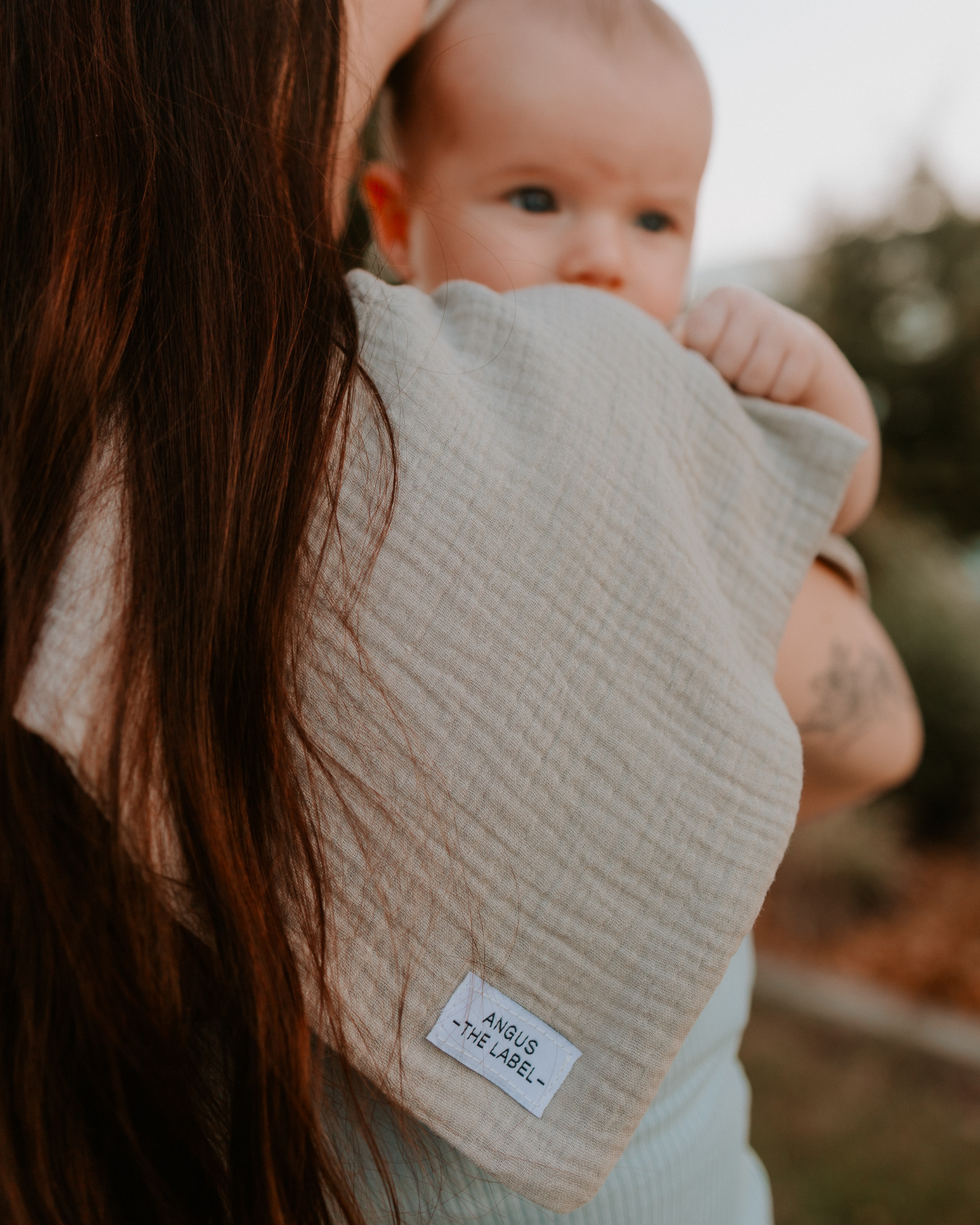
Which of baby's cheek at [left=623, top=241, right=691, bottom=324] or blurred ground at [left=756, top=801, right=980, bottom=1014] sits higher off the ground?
baby's cheek at [left=623, top=241, right=691, bottom=324]

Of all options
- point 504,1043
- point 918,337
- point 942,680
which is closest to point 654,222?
point 504,1043

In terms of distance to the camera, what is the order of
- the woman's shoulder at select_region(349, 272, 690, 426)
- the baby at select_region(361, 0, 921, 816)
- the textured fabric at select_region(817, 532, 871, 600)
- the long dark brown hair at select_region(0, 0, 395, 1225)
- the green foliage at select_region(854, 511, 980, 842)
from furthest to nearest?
the green foliage at select_region(854, 511, 980, 842) → the baby at select_region(361, 0, 921, 816) → the textured fabric at select_region(817, 532, 871, 600) → the woman's shoulder at select_region(349, 272, 690, 426) → the long dark brown hair at select_region(0, 0, 395, 1225)

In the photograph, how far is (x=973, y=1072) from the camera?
325cm

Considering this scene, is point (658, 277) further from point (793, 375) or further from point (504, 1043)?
point (504, 1043)

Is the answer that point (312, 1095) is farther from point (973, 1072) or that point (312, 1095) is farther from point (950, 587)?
point (950, 587)

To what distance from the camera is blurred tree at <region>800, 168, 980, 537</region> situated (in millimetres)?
7859

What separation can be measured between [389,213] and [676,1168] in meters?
1.41

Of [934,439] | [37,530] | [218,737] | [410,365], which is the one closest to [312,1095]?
[218,737]

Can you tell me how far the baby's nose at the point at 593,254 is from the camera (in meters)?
1.28

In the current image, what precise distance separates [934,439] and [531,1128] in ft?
27.9

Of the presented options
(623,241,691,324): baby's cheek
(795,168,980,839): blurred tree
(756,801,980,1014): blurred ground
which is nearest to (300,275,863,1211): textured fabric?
(623,241,691,324): baby's cheek

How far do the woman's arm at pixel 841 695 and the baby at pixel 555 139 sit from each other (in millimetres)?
176

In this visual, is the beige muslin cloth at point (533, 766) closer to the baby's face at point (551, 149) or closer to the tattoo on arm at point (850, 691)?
the tattoo on arm at point (850, 691)

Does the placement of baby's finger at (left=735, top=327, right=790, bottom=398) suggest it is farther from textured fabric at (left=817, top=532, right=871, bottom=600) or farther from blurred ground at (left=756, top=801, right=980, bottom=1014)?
blurred ground at (left=756, top=801, right=980, bottom=1014)
